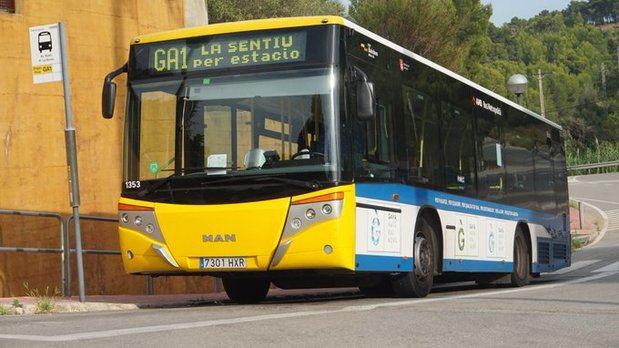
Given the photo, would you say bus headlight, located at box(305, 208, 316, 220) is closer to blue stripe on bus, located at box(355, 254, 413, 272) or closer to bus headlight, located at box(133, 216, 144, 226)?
blue stripe on bus, located at box(355, 254, 413, 272)

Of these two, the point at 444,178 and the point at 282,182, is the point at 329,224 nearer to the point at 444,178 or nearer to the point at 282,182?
the point at 282,182

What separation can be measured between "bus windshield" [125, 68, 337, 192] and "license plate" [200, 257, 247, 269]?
86cm

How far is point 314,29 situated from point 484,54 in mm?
40048

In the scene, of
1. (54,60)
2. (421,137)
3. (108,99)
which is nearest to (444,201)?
(421,137)

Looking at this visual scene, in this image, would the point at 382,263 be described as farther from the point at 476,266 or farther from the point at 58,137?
the point at 58,137

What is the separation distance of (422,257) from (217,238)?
9.77 feet

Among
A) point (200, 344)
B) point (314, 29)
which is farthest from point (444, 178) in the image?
point (200, 344)

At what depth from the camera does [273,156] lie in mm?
11211

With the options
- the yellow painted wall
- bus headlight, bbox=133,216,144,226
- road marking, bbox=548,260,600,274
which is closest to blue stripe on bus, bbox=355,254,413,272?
bus headlight, bbox=133,216,144,226

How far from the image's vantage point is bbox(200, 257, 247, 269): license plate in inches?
446

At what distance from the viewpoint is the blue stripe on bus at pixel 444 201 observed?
11848 millimetres

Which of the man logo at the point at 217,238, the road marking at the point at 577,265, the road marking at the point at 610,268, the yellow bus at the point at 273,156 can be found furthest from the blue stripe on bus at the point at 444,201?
the road marking at the point at 577,265

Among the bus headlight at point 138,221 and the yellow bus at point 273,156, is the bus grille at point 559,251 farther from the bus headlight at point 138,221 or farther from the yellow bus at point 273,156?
the bus headlight at point 138,221

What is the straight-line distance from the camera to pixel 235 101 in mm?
11477
